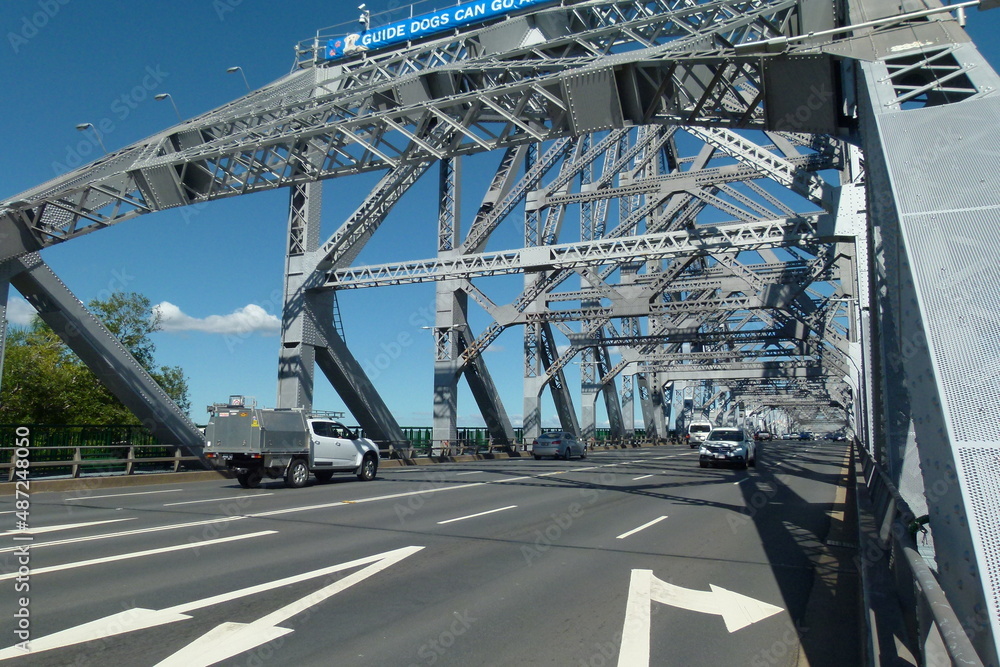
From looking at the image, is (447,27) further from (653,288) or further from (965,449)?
(965,449)

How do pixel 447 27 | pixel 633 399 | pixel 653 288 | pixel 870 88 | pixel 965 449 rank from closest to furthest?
pixel 965 449
pixel 870 88
pixel 447 27
pixel 653 288
pixel 633 399

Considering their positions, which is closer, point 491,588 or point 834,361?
point 491,588

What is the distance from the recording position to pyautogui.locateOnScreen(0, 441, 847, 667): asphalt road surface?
5.70 meters

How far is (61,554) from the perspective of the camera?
8977 mm

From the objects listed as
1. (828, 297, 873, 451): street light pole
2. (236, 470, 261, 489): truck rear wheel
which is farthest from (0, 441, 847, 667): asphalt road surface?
(828, 297, 873, 451): street light pole

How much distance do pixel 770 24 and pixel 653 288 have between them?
63.7 feet

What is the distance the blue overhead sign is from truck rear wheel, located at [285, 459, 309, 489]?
14.9 metres

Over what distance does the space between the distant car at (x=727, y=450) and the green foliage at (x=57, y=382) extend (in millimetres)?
27951

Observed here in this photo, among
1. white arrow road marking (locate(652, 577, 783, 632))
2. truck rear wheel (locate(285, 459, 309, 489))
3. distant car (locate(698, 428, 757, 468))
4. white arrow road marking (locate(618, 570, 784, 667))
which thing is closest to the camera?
white arrow road marking (locate(618, 570, 784, 667))

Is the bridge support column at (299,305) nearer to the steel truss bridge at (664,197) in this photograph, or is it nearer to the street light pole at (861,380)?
the steel truss bridge at (664,197)

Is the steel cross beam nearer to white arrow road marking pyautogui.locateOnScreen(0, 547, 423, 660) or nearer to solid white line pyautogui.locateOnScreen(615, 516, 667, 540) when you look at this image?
solid white line pyautogui.locateOnScreen(615, 516, 667, 540)

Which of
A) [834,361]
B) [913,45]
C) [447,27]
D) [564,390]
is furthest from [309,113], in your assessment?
[834,361]

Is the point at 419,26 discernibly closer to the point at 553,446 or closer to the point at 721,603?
the point at 553,446

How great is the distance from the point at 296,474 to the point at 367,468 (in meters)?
3.06
